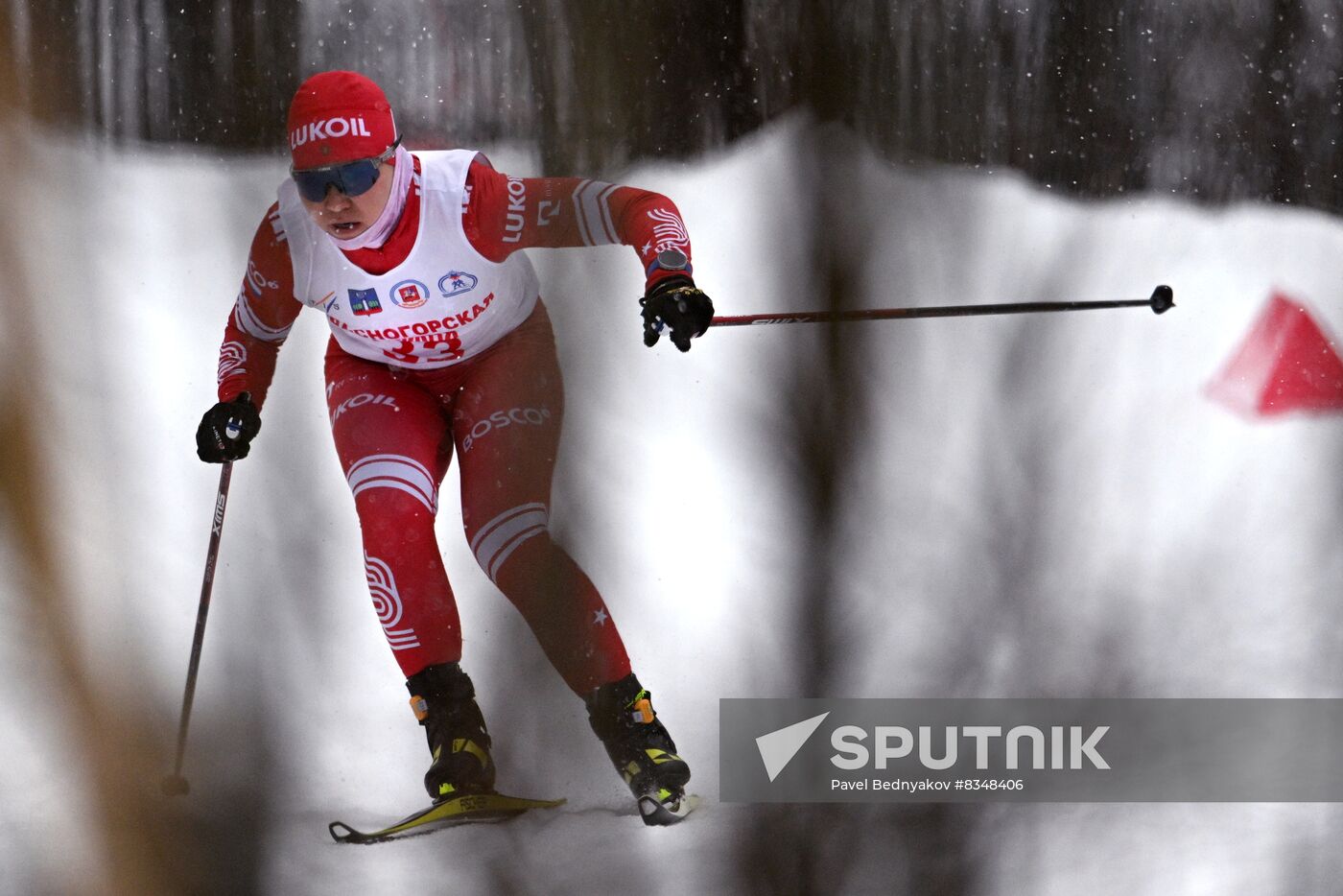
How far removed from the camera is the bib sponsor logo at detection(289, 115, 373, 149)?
1971mm

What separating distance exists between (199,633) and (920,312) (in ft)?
4.71

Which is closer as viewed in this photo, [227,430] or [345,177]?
[345,177]

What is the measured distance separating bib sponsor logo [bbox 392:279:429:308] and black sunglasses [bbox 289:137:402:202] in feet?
0.56

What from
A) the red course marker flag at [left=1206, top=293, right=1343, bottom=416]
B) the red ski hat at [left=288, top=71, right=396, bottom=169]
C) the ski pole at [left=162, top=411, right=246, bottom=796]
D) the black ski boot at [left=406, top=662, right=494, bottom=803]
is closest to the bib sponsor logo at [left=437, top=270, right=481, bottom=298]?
the red ski hat at [left=288, top=71, right=396, bottom=169]

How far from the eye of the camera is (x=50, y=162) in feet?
6.95

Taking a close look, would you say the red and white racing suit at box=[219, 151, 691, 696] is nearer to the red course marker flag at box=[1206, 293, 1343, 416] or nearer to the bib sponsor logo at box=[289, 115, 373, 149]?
the bib sponsor logo at box=[289, 115, 373, 149]

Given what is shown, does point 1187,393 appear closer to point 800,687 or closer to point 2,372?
point 800,687

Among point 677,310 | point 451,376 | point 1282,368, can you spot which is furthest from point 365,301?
point 1282,368

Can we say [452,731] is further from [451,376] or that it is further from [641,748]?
[451,376]

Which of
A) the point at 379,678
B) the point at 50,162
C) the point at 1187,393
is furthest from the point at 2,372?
the point at 1187,393

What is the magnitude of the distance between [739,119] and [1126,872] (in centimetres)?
158

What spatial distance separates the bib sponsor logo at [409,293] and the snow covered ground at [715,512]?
181mm

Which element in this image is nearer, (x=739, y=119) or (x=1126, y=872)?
(x=739, y=119)

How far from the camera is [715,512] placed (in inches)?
83.0
